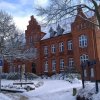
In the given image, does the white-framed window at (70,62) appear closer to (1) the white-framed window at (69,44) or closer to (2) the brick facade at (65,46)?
(2) the brick facade at (65,46)

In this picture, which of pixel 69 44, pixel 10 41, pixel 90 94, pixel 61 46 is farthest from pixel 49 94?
pixel 61 46

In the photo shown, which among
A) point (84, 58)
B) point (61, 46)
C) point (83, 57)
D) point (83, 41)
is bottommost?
point (84, 58)

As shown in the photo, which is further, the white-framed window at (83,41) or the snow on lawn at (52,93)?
the white-framed window at (83,41)

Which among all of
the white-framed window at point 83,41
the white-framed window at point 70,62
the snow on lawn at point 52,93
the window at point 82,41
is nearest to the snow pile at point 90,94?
the snow on lawn at point 52,93

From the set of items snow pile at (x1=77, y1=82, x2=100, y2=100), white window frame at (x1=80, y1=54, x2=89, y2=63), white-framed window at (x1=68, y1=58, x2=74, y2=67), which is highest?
white window frame at (x1=80, y1=54, x2=89, y2=63)

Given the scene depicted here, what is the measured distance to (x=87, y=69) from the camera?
687 inches

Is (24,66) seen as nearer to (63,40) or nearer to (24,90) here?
(63,40)

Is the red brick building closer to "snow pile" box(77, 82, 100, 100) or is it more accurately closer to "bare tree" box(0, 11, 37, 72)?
"bare tree" box(0, 11, 37, 72)

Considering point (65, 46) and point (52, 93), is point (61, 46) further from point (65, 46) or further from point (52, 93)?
point (52, 93)

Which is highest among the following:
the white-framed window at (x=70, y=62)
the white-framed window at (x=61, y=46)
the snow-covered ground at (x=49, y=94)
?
the white-framed window at (x=61, y=46)

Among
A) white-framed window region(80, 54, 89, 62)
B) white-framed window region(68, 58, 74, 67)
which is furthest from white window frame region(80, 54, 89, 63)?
white-framed window region(68, 58, 74, 67)

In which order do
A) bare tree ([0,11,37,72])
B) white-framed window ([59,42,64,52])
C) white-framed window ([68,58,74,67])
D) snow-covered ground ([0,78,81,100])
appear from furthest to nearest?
white-framed window ([59,42,64,52]), white-framed window ([68,58,74,67]), bare tree ([0,11,37,72]), snow-covered ground ([0,78,81,100])

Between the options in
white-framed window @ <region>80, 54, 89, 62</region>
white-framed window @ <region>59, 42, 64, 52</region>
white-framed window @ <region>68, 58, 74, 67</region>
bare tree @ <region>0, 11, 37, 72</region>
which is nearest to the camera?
A: bare tree @ <region>0, 11, 37, 72</region>

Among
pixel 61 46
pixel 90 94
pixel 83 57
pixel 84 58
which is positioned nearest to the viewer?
pixel 90 94
